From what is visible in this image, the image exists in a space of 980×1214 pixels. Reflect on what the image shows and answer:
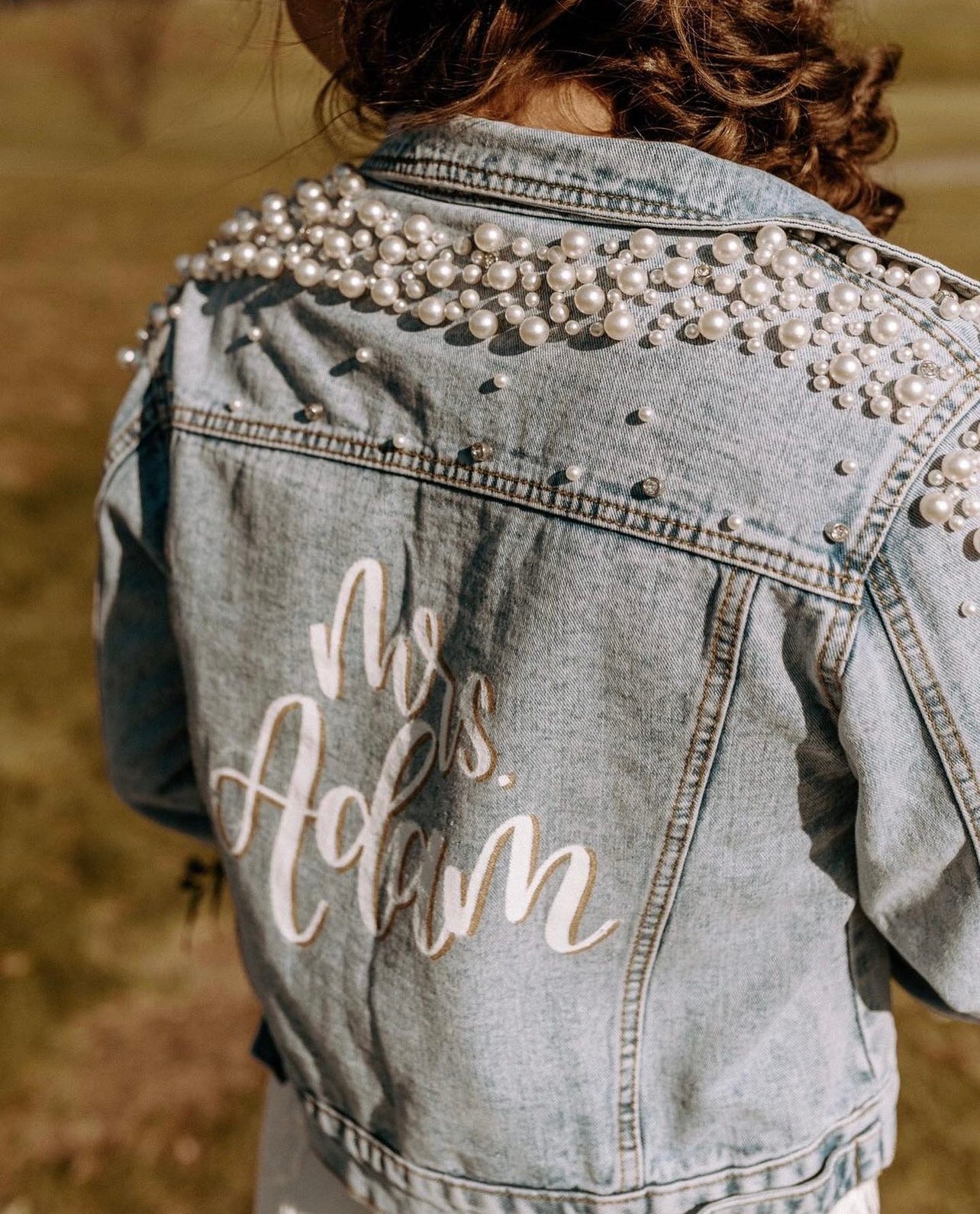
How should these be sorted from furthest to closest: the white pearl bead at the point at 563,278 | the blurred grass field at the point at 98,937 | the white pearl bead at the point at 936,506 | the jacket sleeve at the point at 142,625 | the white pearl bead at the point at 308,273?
the blurred grass field at the point at 98,937 < the jacket sleeve at the point at 142,625 < the white pearl bead at the point at 308,273 < the white pearl bead at the point at 563,278 < the white pearl bead at the point at 936,506

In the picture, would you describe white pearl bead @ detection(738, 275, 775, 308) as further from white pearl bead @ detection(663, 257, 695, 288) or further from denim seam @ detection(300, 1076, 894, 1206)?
denim seam @ detection(300, 1076, 894, 1206)

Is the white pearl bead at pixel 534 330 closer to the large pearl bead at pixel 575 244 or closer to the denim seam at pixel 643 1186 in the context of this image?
the large pearl bead at pixel 575 244

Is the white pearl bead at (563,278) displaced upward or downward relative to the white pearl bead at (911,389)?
downward

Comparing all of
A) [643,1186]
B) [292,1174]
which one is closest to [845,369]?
[643,1186]

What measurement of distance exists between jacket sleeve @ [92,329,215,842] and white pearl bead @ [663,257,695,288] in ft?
1.83

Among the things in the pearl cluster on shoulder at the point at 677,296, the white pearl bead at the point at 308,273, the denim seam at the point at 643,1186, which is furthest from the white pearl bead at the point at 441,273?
the denim seam at the point at 643,1186

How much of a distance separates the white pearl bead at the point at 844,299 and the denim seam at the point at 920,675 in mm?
186

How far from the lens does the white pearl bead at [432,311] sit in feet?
3.01

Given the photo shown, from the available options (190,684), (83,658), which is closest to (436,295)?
(190,684)

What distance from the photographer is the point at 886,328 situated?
0.79 metres

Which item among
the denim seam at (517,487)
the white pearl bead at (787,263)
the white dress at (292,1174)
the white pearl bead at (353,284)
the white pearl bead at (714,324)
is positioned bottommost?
the white dress at (292,1174)

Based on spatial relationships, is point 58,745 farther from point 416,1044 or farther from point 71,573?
point 416,1044

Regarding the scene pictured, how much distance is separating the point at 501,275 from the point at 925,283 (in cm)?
33

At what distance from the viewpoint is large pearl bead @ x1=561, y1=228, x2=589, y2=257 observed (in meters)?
0.88
